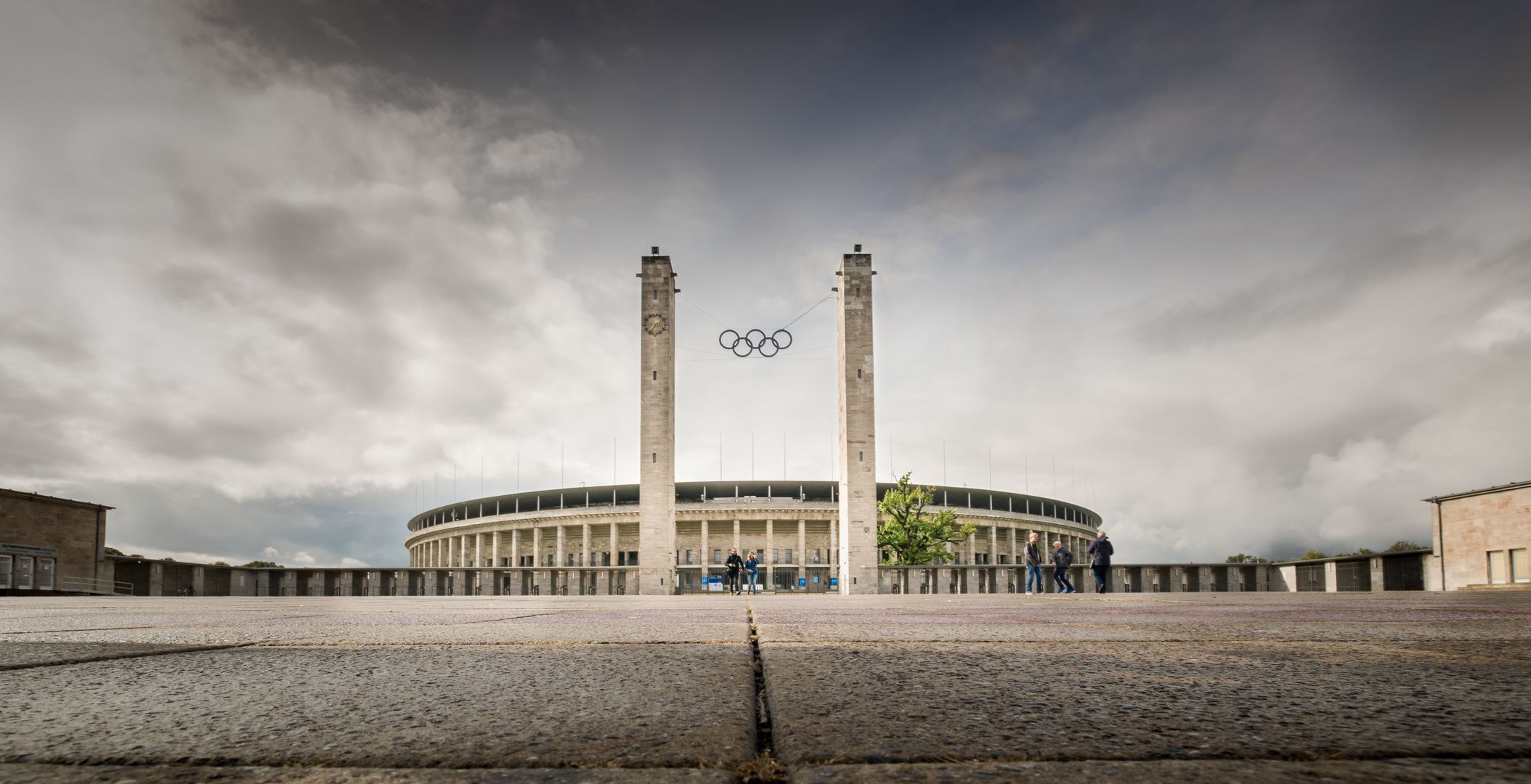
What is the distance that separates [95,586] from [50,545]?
232 centimetres

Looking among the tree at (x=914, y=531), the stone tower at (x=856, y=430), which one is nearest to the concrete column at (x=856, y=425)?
the stone tower at (x=856, y=430)

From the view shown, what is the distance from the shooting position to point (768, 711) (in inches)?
60.2

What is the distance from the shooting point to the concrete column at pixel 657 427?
110 feet

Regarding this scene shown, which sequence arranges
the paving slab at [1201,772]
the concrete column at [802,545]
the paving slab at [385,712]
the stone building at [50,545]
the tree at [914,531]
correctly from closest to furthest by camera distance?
1. the paving slab at [1201,772]
2. the paving slab at [385,712]
3. the stone building at [50,545]
4. the tree at [914,531]
5. the concrete column at [802,545]

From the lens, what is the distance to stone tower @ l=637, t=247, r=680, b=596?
3366 cm

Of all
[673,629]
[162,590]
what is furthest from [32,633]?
[162,590]

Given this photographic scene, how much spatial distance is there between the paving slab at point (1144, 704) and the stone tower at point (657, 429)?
31.8 meters

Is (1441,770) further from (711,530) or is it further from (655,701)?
(711,530)

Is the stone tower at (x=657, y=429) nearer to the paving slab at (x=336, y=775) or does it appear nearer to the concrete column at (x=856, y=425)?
the concrete column at (x=856, y=425)

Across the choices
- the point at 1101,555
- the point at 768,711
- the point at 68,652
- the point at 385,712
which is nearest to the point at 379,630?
the point at 68,652

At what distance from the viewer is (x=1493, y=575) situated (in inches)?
894

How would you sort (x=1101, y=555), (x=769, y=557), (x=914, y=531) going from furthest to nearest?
(x=769, y=557) < (x=914, y=531) < (x=1101, y=555)

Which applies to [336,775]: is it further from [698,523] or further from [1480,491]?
[698,523]

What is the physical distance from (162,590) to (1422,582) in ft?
144
